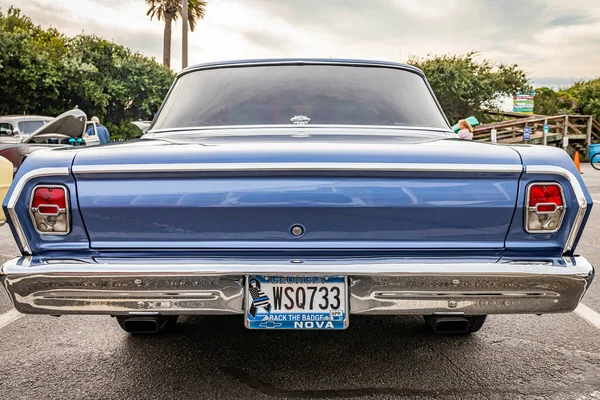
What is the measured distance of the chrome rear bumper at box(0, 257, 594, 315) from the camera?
7.21 ft

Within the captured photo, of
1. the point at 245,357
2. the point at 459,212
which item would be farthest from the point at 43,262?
the point at 459,212

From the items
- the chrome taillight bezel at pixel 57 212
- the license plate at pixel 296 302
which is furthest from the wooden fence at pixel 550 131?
the chrome taillight bezel at pixel 57 212

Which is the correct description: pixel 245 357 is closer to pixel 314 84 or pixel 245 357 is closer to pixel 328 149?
pixel 328 149

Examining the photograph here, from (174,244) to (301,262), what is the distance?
0.54 m

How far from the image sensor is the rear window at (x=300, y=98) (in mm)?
3256

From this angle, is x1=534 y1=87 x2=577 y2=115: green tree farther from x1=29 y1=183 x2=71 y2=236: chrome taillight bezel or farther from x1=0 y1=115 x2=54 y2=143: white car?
x1=29 y1=183 x2=71 y2=236: chrome taillight bezel

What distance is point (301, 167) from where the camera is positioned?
7.42 ft

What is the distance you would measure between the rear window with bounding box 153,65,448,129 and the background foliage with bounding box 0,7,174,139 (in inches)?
729

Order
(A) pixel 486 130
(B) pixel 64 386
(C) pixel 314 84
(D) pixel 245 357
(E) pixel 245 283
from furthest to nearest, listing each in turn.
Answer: (A) pixel 486 130 < (C) pixel 314 84 < (D) pixel 245 357 < (B) pixel 64 386 < (E) pixel 245 283

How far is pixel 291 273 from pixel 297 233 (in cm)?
19

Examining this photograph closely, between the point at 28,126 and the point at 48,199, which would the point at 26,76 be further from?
the point at 48,199

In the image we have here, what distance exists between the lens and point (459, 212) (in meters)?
2.28

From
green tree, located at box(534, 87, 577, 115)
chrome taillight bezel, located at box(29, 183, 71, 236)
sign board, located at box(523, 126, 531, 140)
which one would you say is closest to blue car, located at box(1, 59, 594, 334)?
chrome taillight bezel, located at box(29, 183, 71, 236)

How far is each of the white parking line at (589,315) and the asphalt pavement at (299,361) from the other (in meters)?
0.04
